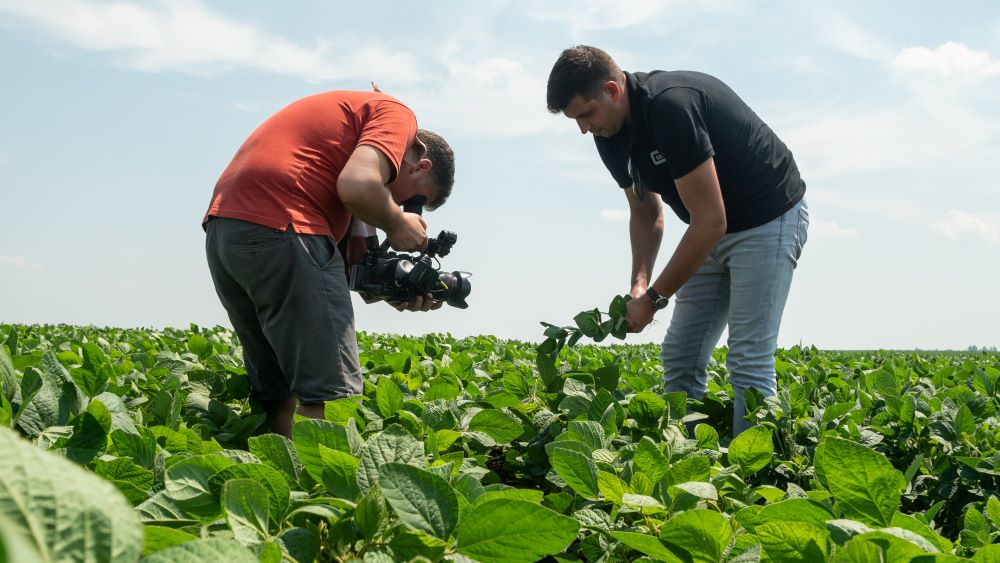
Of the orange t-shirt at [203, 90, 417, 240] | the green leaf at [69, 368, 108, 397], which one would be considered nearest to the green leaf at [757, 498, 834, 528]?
the green leaf at [69, 368, 108, 397]

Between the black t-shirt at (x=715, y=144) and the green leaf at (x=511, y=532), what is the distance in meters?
3.07

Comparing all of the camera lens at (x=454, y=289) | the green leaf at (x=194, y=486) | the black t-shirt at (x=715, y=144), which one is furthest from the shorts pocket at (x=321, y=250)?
the green leaf at (x=194, y=486)

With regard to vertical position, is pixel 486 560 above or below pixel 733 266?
below

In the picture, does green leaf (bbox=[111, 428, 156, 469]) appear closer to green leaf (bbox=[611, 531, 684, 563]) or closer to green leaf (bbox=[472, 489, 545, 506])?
green leaf (bbox=[472, 489, 545, 506])

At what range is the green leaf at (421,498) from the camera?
39.2 inches

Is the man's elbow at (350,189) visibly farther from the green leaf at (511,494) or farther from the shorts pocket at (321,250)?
the green leaf at (511,494)

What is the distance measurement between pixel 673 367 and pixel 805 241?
1011mm

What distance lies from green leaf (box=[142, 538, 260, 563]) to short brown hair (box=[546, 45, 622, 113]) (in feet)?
12.3

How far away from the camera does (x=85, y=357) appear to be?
6.83 feet

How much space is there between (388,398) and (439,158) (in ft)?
6.91

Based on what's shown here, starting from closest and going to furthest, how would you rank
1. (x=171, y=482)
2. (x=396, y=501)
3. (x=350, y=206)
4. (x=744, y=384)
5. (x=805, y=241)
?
1. (x=396, y=501)
2. (x=171, y=482)
3. (x=350, y=206)
4. (x=744, y=384)
5. (x=805, y=241)

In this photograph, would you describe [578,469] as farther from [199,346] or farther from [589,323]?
[199,346]

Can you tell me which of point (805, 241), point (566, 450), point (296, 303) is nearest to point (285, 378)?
point (296, 303)

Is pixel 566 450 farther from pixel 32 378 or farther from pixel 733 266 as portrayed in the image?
pixel 733 266
